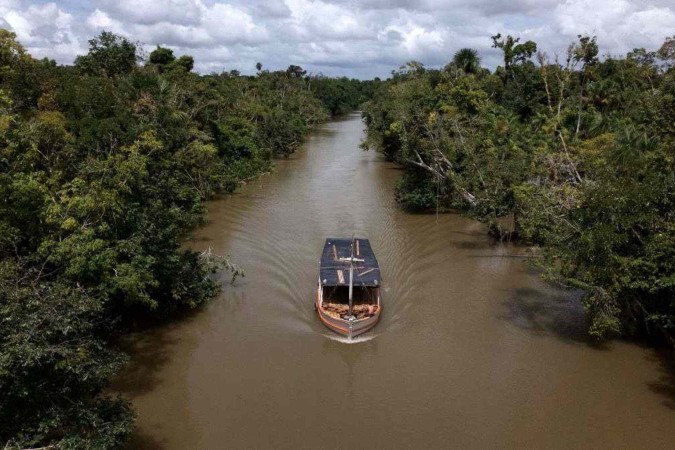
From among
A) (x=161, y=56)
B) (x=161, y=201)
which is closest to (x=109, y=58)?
(x=161, y=56)

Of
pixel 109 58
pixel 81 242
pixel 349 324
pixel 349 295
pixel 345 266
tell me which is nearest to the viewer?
pixel 81 242

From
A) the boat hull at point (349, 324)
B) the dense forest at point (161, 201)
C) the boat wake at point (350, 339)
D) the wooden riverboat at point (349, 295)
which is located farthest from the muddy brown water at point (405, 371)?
the dense forest at point (161, 201)

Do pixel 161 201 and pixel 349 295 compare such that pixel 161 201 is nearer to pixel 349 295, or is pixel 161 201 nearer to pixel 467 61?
pixel 349 295

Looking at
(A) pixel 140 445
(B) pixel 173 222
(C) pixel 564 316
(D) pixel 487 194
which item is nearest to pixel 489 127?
(D) pixel 487 194

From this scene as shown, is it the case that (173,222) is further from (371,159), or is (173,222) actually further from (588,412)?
(371,159)

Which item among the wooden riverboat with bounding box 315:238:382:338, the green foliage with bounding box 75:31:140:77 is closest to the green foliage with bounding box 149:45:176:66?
the green foliage with bounding box 75:31:140:77

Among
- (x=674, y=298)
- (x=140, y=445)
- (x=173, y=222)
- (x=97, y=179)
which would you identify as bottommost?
(x=140, y=445)
